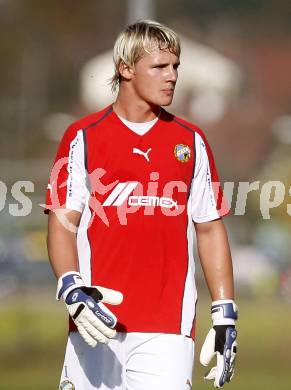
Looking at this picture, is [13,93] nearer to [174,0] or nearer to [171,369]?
[174,0]

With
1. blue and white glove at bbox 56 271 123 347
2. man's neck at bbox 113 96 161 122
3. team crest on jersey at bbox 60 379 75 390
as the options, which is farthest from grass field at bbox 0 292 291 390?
blue and white glove at bbox 56 271 123 347

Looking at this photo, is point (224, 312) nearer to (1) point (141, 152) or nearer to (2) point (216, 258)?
(2) point (216, 258)

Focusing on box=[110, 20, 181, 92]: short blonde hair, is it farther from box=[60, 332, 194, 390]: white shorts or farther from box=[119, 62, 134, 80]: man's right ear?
box=[60, 332, 194, 390]: white shorts

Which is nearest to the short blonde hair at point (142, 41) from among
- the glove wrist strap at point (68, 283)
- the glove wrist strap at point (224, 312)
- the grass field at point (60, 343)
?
the glove wrist strap at point (68, 283)

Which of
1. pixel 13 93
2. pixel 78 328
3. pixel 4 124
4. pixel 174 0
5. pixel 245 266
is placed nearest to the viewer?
pixel 78 328

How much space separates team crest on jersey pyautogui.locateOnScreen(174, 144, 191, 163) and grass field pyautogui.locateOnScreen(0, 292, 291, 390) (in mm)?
5856

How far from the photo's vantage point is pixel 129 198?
20.0 feet

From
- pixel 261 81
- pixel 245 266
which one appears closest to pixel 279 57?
pixel 261 81

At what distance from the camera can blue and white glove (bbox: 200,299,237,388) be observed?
6.06 meters

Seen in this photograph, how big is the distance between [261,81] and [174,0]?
4991mm

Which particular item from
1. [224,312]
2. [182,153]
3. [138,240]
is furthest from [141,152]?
[224,312]

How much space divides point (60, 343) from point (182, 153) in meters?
10.0

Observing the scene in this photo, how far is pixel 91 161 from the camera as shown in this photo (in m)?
6.11

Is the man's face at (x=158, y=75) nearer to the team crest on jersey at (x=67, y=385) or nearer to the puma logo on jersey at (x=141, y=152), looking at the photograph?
the puma logo on jersey at (x=141, y=152)
